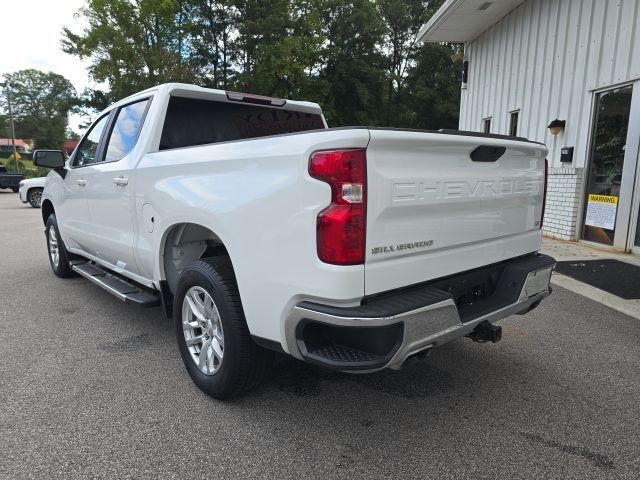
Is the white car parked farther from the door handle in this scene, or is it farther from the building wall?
the building wall

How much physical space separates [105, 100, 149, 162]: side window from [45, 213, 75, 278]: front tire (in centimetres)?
200

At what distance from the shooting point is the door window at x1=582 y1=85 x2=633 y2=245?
7.34 meters

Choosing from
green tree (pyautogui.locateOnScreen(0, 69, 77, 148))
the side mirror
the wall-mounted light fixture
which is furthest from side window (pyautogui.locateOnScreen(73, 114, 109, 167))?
green tree (pyautogui.locateOnScreen(0, 69, 77, 148))

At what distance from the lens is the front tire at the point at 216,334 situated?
248 centimetres

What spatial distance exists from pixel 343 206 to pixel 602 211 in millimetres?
7433

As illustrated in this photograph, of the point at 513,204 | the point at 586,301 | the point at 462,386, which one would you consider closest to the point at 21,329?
the point at 462,386

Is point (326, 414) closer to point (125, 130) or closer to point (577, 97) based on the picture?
point (125, 130)

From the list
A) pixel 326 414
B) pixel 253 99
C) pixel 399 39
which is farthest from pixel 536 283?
pixel 399 39

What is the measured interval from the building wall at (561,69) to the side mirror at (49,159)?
801 centimetres

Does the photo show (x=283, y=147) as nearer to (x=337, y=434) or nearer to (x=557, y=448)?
(x=337, y=434)

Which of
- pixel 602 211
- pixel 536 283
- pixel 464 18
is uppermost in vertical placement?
pixel 464 18

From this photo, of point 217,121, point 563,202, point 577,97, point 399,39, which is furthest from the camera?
point 399,39

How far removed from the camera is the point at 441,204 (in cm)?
230

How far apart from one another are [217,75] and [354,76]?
9906 millimetres
